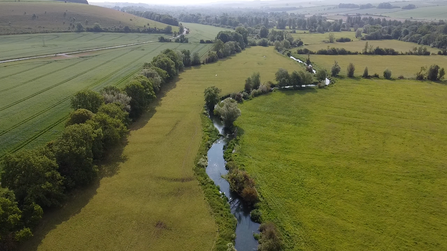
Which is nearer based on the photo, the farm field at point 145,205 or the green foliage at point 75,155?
the farm field at point 145,205

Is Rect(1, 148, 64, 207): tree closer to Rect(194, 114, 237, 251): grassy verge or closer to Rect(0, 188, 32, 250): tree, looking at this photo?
Rect(0, 188, 32, 250): tree

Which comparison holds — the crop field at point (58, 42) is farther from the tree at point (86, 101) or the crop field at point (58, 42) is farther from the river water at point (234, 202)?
the river water at point (234, 202)

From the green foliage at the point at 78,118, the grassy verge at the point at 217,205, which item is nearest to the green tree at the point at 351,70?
the grassy verge at the point at 217,205

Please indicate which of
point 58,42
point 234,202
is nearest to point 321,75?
point 234,202

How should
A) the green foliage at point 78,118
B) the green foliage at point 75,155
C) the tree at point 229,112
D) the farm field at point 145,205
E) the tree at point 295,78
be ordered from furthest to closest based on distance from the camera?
1. the tree at point 295,78
2. the tree at point 229,112
3. the green foliage at point 78,118
4. the green foliage at point 75,155
5. the farm field at point 145,205

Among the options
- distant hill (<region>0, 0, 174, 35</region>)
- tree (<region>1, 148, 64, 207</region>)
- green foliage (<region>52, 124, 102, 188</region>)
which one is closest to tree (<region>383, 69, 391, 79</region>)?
green foliage (<region>52, 124, 102, 188</region>)

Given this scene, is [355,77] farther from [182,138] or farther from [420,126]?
[182,138]
